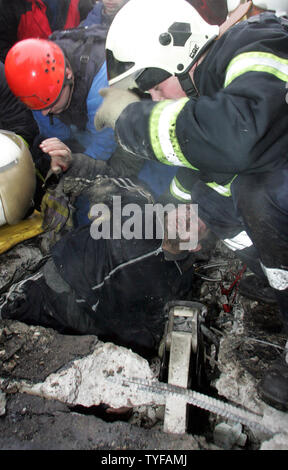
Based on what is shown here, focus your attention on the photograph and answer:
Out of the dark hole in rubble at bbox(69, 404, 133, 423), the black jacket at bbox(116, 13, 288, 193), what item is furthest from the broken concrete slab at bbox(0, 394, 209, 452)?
the black jacket at bbox(116, 13, 288, 193)

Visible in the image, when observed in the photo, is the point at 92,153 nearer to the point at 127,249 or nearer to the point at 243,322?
the point at 127,249

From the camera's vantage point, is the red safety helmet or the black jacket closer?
the black jacket

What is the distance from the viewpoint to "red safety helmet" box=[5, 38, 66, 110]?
260cm

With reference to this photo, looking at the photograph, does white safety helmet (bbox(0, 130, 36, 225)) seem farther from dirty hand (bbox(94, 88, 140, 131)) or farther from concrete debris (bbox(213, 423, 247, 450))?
concrete debris (bbox(213, 423, 247, 450))

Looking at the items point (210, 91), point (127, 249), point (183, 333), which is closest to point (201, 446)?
point (183, 333)

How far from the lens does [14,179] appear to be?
2527 millimetres

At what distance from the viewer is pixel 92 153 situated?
113 inches

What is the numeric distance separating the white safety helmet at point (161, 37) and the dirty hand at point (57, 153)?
971 mm

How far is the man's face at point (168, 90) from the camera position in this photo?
5.78 feet

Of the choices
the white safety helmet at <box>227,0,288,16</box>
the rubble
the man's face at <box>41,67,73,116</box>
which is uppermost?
the white safety helmet at <box>227,0,288,16</box>

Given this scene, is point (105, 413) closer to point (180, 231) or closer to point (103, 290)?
point (103, 290)

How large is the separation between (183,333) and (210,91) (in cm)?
128

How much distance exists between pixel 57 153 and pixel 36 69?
78cm

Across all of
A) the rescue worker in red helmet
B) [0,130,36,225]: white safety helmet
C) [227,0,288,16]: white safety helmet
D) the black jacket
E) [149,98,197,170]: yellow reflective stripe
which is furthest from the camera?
the rescue worker in red helmet
